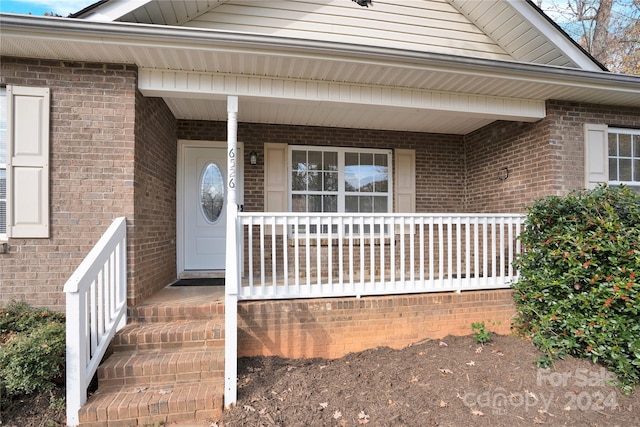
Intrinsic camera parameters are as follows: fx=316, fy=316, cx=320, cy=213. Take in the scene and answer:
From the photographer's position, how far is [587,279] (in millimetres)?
3205

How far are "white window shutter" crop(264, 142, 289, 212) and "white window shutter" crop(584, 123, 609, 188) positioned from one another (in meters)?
4.61

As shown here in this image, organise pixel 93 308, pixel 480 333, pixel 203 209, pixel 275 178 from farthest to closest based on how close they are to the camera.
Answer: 1. pixel 275 178
2. pixel 203 209
3. pixel 480 333
4. pixel 93 308

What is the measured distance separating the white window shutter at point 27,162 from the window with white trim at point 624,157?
7510 millimetres

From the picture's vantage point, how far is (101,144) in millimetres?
3512

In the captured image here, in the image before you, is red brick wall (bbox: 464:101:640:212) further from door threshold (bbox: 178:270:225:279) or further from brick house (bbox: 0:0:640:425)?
door threshold (bbox: 178:270:225:279)

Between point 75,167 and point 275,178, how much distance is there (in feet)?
9.24

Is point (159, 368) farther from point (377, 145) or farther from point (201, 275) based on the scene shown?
point (377, 145)

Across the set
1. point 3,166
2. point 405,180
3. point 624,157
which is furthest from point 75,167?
point 624,157

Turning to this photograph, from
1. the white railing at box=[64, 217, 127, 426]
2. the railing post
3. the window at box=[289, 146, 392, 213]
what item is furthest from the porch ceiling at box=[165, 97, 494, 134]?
the railing post

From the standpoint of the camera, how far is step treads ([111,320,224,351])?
3.12 meters

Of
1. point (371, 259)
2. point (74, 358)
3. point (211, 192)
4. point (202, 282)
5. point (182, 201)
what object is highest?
point (211, 192)

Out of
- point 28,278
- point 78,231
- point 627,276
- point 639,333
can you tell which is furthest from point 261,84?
point 639,333

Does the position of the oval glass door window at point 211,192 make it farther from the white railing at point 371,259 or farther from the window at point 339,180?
the white railing at point 371,259

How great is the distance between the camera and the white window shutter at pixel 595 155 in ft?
15.1
